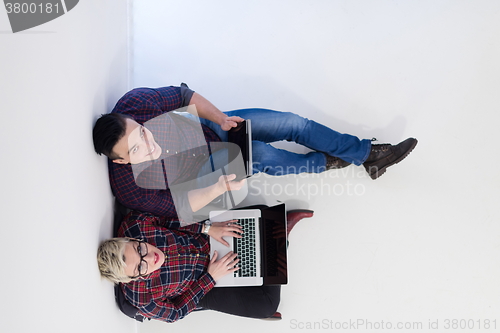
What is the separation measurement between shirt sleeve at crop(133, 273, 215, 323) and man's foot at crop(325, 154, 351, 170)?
35.6 inches

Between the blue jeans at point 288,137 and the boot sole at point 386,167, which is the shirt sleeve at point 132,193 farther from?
the boot sole at point 386,167

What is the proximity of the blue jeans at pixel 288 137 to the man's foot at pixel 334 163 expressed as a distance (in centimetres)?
5

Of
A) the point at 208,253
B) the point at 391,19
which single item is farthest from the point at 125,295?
the point at 391,19

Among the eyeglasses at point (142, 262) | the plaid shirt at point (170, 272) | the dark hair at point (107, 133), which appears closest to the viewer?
the dark hair at point (107, 133)

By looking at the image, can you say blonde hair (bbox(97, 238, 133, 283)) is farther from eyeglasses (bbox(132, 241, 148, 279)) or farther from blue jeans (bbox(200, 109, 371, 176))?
blue jeans (bbox(200, 109, 371, 176))

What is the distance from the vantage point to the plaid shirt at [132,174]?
1.57m

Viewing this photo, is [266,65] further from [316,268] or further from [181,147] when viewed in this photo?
[316,268]

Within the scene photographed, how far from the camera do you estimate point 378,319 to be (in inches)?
80.2

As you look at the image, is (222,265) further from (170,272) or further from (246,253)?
(170,272)

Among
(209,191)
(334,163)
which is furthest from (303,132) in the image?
(209,191)

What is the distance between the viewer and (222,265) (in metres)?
1.83

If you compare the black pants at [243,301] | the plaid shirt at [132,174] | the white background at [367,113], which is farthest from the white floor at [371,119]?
the plaid shirt at [132,174]

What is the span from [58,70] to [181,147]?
687 millimetres

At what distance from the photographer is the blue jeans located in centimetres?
189
